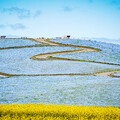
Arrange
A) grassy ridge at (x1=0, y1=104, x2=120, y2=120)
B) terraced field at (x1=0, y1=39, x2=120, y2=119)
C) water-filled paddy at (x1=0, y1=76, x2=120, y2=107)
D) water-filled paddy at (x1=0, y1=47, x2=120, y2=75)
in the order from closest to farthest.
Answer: grassy ridge at (x1=0, y1=104, x2=120, y2=120) → water-filled paddy at (x1=0, y1=76, x2=120, y2=107) → terraced field at (x1=0, y1=39, x2=120, y2=119) → water-filled paddy at (x1=0, y1=47, x2=120, y2=75)

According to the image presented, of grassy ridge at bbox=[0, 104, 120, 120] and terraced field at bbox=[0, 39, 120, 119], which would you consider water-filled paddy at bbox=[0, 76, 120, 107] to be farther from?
grassy ridge at bbox=[0, 104, 120, 120]

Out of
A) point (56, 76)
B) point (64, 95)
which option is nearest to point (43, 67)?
point (56, 76)

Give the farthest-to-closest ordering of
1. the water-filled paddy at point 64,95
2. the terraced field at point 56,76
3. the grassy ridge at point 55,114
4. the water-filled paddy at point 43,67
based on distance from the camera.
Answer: the water-filled paddy at point 43,67 < the terraced field at point 56,76 < the water-filled paddy at point 64,95 < the grassy ridge at point 55,114

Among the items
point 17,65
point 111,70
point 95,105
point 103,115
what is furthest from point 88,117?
point 17,65

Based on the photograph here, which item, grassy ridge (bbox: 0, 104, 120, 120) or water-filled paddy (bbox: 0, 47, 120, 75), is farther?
water-filled paddy (bbox: 0, 47, 120, 75)

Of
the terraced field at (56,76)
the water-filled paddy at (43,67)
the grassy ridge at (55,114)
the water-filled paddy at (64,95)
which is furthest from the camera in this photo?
the water-filled paddy at (43,67)

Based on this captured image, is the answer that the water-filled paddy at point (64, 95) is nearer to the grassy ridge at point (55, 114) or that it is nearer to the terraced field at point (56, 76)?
the terraced field at point (56, 76)

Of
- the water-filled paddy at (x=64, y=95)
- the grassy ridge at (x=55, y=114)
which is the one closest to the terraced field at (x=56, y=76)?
the water-filled paddy at (x=64, y=95)

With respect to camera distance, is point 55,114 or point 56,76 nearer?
point 55,114

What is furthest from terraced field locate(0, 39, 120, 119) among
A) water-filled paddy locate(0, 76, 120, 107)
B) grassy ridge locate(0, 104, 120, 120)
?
grassy ridge locate(0, 104, 120, 120)

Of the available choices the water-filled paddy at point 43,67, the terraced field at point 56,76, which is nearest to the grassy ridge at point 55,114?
the terraced field at point 56,76

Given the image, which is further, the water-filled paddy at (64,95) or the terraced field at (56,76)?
the terraced field at (56,76)

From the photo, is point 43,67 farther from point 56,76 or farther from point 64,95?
point 64,95

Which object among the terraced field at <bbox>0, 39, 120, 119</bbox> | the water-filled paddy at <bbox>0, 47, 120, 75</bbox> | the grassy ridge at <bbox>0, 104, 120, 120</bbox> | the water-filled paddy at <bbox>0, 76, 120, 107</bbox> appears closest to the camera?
the grassy ridge at <bbox>0, 104, 120, 120</bbox>
